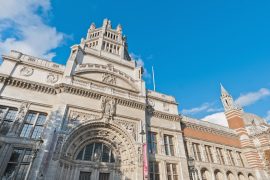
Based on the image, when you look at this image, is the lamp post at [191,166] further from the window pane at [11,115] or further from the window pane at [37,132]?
the window pane at [11,115]

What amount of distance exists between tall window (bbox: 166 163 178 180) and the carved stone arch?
4958 mm

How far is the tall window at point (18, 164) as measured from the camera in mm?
14197

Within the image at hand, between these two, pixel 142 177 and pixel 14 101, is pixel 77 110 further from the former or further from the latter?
pixel 142 177

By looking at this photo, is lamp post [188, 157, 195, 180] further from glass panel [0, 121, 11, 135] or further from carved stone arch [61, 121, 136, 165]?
glass panel [0, 121, 11, 135]

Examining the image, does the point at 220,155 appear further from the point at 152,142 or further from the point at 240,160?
the point at 152,142

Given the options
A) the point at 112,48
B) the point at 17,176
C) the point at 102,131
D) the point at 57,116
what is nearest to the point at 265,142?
the point at 102,131

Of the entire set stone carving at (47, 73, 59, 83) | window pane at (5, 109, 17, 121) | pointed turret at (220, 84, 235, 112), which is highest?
pointed turret at (220, 84, 235, 112)

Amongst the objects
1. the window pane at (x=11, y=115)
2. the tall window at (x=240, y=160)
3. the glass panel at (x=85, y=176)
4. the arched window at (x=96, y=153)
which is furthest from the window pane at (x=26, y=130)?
the tall window at (x=240, y=160)

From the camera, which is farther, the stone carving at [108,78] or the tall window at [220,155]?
the tall window at [220,155]

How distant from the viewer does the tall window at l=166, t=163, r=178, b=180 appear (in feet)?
66.5

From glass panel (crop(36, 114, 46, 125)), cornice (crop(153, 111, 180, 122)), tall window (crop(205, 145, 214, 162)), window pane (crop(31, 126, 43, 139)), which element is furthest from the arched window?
tall window (crop(205, 145, 214, 162))

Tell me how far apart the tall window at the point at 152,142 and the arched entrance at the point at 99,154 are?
2.99 metres

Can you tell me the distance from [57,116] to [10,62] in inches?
324

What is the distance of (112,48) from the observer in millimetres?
37125
